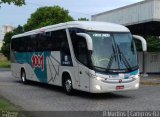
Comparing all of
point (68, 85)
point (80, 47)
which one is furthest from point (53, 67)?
point (80, 47)

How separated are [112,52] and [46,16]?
41.3 m

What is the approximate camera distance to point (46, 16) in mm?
57031

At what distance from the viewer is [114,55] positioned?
Answer: 16.4 metres

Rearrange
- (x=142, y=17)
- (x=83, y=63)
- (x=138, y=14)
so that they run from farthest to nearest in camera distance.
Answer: (x=138, y=14)
(x=142, y=17)
(x=83, y=63)

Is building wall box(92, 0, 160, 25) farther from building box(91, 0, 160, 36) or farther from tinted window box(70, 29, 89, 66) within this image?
tinted window box(70, 29, 89, 66)

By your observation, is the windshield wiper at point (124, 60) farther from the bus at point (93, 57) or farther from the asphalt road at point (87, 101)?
the asphalt road at point (87, 101)

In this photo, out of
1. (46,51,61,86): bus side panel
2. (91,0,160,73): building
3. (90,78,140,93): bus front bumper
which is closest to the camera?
(90,78,140,93): bus front bumper

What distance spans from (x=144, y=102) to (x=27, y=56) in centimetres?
1048

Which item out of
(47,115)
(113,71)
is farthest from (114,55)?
(47,115)

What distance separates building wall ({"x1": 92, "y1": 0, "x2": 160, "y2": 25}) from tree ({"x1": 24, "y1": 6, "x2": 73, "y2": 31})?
23.1 metres

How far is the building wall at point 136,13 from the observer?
27.5 metres

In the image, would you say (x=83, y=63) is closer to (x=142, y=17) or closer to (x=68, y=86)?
(x=68, y=86)

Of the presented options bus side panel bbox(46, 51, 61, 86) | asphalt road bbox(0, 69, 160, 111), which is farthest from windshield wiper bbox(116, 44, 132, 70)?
bus side panel bbox(46, 51, 61, 86)

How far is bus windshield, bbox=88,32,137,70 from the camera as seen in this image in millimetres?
16219
